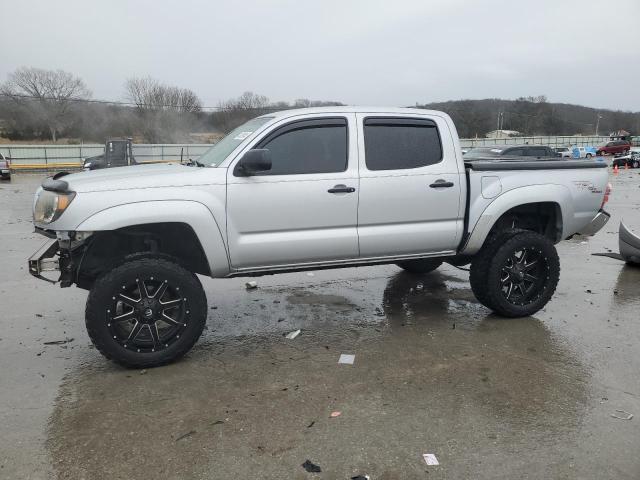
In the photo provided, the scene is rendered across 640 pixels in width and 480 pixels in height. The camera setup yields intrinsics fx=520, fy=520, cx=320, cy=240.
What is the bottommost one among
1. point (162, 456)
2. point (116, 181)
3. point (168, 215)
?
point (162, 456)

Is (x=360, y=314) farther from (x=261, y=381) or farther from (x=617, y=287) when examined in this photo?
(x=617, y=287)

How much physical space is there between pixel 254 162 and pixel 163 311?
4.51 feet

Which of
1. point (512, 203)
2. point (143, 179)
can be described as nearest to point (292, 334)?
point (143, 179)

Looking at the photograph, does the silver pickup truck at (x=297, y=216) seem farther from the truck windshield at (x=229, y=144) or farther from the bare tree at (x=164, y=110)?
the bare tree at (x=164, y=110)

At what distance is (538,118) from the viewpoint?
9462cm

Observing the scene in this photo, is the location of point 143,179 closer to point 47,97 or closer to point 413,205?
point 413,205

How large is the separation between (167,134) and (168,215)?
4853 cm

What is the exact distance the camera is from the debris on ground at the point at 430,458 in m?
2.89

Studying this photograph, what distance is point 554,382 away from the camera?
3877 millimetres

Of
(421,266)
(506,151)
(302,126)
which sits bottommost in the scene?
(421,266)

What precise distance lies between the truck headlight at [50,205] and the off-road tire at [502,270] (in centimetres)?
373

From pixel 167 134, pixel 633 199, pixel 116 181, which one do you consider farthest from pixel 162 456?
pixel 167 134

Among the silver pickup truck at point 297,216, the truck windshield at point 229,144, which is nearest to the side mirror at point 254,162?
the silver pickup truck at point 297,216

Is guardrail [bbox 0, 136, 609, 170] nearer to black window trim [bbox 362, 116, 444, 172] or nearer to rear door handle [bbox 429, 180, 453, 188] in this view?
black window trim [bbox 362, 116, 444, 172]
